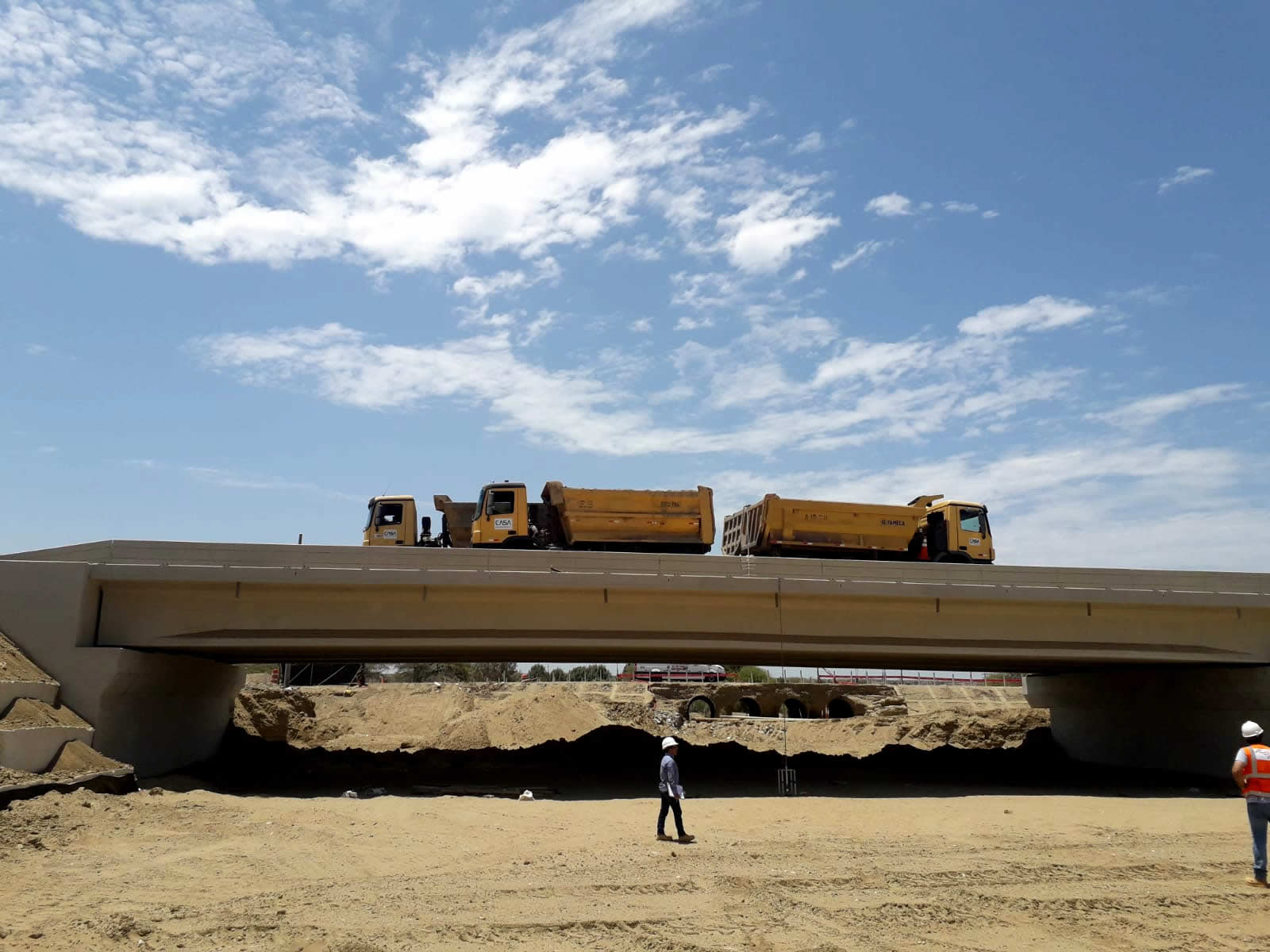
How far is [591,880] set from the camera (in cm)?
1058

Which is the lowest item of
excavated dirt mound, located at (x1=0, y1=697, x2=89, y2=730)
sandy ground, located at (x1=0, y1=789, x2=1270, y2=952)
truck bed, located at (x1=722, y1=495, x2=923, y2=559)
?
sandy ground, located at (x1=0, y1=789, x2=1270, y2=952)

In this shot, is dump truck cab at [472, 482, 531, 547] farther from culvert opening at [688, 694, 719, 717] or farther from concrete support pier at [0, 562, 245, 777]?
culvert opening at [688, 694, 719, 717]

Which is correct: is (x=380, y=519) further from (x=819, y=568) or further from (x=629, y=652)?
(x=819, y=568)

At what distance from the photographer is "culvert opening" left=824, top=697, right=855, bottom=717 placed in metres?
50.6

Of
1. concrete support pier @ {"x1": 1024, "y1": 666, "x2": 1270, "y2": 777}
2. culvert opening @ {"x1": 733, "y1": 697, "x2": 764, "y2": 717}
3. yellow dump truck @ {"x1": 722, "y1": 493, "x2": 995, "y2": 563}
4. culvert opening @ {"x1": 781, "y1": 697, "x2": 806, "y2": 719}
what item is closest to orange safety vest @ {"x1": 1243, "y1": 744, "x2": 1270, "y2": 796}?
concrete support pier @ {"x1": 1024, "y1": 666, "x2": 1270, "y2": 777}

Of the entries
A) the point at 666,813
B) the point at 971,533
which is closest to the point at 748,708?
the point at 971,533

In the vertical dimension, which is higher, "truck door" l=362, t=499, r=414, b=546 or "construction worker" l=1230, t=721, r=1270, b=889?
"truck door" l=362, t=499, r=414, b=546

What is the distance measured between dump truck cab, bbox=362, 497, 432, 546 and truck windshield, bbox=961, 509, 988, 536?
655 inches

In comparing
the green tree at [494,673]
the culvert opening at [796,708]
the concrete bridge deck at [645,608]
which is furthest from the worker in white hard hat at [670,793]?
the green tree at [494,673]

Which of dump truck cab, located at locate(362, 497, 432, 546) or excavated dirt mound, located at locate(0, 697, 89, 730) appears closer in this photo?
excavated dirt mound, located at locate(0, 697, 89, 730)

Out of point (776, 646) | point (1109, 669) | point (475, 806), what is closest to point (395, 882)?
point (475, 806)

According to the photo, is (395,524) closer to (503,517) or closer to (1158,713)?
(503,517)

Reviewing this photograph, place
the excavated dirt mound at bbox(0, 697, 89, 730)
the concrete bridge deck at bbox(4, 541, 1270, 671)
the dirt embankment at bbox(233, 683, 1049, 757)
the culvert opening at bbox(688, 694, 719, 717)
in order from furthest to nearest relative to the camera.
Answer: the culvert opening at bbox(688, 694, 719, 717)
the dirt embankment at bbox(233, 683, 1049, 757)
the concrete bridge deck at bbox(4, 541, 1270, 671)
the excavated dirt mound at bbox(0, 697, 89, 730)

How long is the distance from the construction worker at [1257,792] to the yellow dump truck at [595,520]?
1724 centimetres
